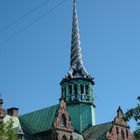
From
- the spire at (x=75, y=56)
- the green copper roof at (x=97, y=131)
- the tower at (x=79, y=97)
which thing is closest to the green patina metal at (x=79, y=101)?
the tower at (x=79, y=97)

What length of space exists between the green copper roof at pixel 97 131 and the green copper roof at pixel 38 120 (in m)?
7.03

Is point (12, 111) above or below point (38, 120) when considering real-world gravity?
above

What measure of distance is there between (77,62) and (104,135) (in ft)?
50.6

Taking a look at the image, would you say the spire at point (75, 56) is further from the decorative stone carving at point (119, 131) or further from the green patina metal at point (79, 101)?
the decorative stone carving at point (119, 131)

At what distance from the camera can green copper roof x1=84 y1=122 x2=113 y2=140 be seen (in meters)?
61.5

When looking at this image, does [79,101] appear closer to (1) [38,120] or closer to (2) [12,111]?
(1) [38,120]

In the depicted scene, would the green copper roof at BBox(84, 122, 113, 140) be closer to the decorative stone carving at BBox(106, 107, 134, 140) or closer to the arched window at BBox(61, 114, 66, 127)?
the decorative stone carving at BBox(106, 107, 134, 140)

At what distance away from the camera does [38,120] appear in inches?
2325

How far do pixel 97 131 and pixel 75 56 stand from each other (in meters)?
15.5

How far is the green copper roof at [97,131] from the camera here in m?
61.5

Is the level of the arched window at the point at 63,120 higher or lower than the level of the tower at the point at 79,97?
lower

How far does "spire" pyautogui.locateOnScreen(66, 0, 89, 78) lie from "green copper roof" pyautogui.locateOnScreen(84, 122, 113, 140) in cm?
785

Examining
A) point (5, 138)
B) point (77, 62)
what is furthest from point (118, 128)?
point (5, 138)

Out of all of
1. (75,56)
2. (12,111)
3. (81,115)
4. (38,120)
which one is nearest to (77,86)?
(81,115)
